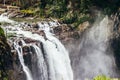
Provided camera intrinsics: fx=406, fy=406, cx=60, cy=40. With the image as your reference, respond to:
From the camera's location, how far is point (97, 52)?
3616 cm

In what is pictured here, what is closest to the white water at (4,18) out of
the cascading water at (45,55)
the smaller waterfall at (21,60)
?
the cascading water at (45,55)

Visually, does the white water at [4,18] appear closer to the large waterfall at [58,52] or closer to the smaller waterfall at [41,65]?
the large waterfall at [58,52]

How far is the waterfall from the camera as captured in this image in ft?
117

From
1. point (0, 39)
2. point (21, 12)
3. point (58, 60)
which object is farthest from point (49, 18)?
point (0, 39)

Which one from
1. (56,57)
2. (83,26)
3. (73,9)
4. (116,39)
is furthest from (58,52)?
(73,9)

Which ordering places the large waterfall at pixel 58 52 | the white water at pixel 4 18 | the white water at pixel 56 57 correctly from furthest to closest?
the white water at pixel 4 18 < the white water at pixel 56 57 < the large waterfall at pixel 58 52

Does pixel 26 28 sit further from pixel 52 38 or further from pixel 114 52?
pixel 114 52

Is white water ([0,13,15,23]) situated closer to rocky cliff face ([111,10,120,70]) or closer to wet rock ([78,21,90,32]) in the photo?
wet rock ([78,21,90,32])

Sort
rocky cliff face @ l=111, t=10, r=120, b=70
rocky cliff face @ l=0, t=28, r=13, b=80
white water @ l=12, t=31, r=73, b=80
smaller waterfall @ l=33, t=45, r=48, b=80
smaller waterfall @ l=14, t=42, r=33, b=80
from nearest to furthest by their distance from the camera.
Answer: rocky cliff face @ l=0, t=28, r=13, b=80 < smaller waterfall @ l=14, t=42, r=33, b=80 < smaller waterfall @ l=33, t=45, r=48, b=80 < white water @ l=12, t=31, r=73, b=80 < rocky cliff face @ l=111, t=10, r=120, b=70

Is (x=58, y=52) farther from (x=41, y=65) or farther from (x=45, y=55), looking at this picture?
(x=41, y=65)

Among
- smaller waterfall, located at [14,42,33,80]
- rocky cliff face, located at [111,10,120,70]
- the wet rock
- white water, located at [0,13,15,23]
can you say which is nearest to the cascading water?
smaller waterfall, located at [14,42,33,80]

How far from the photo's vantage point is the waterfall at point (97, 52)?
117ft

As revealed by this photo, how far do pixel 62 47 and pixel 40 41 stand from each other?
2.61 m

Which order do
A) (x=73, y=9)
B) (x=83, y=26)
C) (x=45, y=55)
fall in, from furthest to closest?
(x=73, y=9) < (x=83, y=26) < (x=45, y=55)
